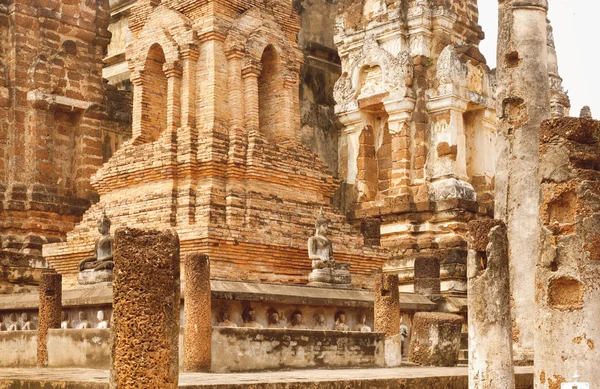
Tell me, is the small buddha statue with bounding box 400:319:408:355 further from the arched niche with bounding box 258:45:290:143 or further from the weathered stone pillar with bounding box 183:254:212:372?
the weathered stone pillar with bounding box 183:254:212:372

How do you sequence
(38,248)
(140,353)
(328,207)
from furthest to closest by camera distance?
(38,248), (328,207), (140,353)

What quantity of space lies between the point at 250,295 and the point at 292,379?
273 centimetres

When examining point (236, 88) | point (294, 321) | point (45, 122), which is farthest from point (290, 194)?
point (45, 122)

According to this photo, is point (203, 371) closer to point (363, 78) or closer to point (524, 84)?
point (524, 84)

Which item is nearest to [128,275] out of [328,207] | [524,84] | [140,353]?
[140,353]

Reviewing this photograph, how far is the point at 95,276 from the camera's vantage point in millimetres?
14422

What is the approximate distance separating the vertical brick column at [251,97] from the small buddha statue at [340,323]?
372 cm

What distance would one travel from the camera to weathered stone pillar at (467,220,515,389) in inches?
408

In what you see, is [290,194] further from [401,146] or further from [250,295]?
[401,146]

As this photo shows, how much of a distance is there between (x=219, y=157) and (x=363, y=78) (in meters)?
7.18

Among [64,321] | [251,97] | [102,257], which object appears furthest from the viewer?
[251,97]

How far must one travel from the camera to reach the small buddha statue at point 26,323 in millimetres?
14711

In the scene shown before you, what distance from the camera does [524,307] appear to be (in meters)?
13.5

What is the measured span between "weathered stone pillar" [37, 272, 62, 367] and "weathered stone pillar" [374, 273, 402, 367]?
162 inches
